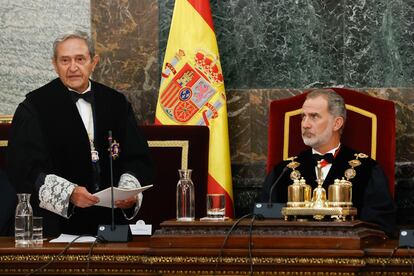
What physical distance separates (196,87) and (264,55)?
0.64m

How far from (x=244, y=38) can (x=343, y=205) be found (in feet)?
9.74

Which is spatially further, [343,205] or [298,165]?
[298,165]

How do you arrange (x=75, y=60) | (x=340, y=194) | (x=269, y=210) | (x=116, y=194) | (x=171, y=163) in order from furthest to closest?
(x=171, y=163), (x=75, y=60), (x=116, y=194), (x=269, y=210), (x=340, y=194)

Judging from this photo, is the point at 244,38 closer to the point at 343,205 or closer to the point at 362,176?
the point at 362,176

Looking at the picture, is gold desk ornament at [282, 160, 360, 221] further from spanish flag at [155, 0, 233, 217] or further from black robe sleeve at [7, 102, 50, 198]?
spanish flag at [155, 0, 233, 217]

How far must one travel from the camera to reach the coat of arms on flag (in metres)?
7.88

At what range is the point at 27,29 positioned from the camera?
852 cm

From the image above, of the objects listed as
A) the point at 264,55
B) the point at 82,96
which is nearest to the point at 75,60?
the point at 82,96

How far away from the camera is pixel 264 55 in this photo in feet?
27.1

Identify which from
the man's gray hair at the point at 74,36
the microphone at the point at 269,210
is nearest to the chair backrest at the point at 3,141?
the man's gray hair at the point at 74,36

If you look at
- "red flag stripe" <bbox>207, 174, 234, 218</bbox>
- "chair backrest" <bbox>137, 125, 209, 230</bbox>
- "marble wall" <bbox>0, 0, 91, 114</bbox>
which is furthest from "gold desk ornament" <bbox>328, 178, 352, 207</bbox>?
"marble wall" <bbox>0, 0, 91, 114</bbox>

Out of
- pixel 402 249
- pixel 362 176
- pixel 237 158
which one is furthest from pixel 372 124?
pixel 402 249

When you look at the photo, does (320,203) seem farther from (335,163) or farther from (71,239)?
(335,163)

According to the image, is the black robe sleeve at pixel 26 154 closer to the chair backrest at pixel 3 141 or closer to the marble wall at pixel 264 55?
the chair backrest at pixel 3 141
